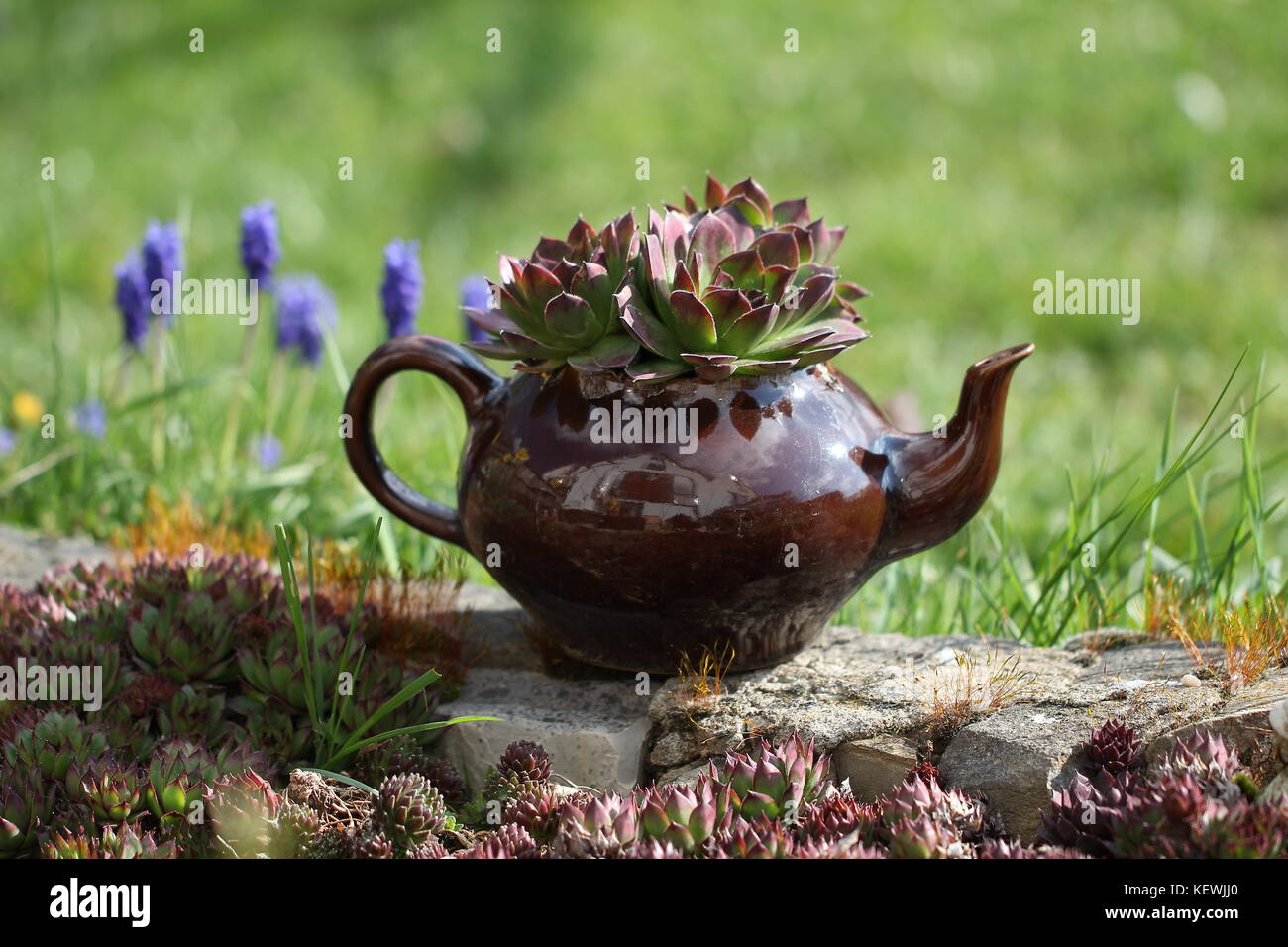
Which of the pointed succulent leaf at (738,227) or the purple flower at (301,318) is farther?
the purple flower at (301,318)

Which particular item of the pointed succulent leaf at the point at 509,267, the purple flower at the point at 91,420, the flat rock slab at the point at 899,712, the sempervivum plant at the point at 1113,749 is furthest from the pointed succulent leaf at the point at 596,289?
the purple flower at the point at 91,420

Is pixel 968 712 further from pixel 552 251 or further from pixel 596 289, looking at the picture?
pixel 552 251

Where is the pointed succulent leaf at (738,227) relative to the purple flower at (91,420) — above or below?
above

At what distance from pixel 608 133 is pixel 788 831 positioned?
5289 mm

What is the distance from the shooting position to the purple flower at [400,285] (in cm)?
314

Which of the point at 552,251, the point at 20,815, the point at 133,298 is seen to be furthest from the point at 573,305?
the point at 133,298

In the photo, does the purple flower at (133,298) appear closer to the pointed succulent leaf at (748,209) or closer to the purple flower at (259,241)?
the purple flower at (259,241)

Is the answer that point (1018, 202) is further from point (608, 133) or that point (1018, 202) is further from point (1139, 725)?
point (1139, 725)

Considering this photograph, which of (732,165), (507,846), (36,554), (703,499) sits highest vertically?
(732,165)

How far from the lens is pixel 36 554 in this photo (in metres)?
3.06

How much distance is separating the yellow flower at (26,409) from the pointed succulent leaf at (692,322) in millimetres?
2547

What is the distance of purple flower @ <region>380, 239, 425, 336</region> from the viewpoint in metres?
3.14

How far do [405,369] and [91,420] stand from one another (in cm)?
155
